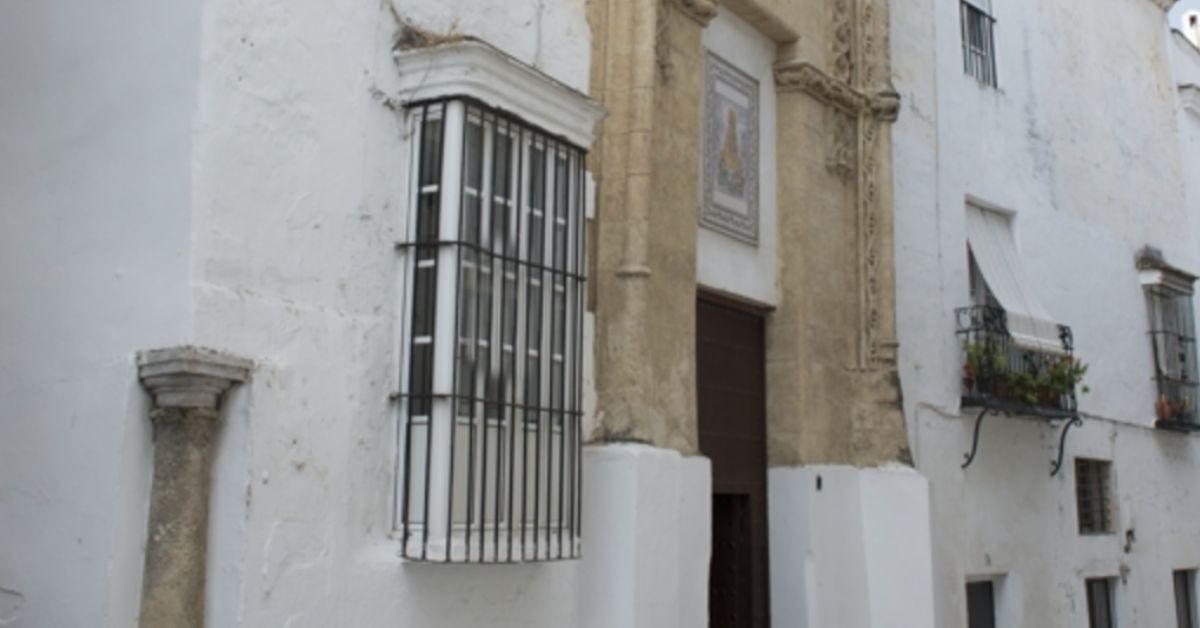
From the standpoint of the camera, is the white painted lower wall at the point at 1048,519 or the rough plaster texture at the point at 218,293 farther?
the white painted lower wall at the point at 1048,519

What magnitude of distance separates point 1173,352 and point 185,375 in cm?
1213

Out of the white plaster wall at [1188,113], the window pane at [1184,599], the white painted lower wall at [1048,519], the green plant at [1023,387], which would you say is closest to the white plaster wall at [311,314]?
the white painted lower wall at [1048,519]

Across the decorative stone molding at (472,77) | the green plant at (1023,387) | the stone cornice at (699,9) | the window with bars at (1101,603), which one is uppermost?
the stone cornice at (699,9)

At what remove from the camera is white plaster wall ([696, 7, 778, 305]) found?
7.93 meters

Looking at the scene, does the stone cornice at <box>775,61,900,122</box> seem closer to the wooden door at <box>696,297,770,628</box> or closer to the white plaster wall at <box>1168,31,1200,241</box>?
the wooden door at <box>696,297,770,628</box>

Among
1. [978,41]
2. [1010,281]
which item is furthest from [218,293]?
[978,41]

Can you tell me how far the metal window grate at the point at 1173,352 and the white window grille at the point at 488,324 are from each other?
9561mm

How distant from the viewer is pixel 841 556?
835 cm

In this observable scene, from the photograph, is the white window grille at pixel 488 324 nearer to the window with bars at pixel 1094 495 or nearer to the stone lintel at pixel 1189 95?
the window with bars at pixel 1094 495

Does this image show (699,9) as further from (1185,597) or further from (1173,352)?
(1185,597)

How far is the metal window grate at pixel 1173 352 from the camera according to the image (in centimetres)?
1335

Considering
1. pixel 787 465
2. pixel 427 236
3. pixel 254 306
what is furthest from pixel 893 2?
pixel 254 306

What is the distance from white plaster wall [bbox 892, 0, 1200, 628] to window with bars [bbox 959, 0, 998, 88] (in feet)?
0.44

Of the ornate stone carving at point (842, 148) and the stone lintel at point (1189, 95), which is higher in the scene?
the stone lintel at point (1189, 95)
